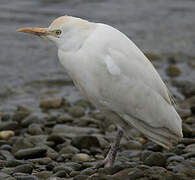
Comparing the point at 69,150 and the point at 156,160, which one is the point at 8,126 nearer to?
the point at 69,150

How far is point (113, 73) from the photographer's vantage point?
5691mm

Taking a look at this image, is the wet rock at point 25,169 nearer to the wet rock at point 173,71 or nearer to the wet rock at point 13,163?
the wet rock at point 13,163

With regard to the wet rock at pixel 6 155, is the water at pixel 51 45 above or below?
above

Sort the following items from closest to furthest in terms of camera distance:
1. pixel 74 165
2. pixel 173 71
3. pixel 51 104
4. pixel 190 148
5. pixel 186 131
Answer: pixel 74 165 < pixel 190 148 < pixel 186 131 < pixel 51 104 < pixel 173 71

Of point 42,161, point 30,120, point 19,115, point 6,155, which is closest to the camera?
point 42,161

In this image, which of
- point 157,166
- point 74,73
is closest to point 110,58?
point 74,73

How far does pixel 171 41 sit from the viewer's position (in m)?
13.8

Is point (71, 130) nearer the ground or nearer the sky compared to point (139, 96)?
nearer the ground

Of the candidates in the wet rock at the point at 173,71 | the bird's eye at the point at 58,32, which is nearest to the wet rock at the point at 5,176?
the bird's eye at the point at 58,32

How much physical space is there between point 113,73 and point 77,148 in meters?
1.89

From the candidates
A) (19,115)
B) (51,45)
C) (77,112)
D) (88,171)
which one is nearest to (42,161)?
(88,171)

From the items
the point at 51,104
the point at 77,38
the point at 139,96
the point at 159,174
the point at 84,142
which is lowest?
the point at 51,104

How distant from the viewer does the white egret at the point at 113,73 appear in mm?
5652

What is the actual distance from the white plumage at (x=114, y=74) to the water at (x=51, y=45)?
3902 millimetres
